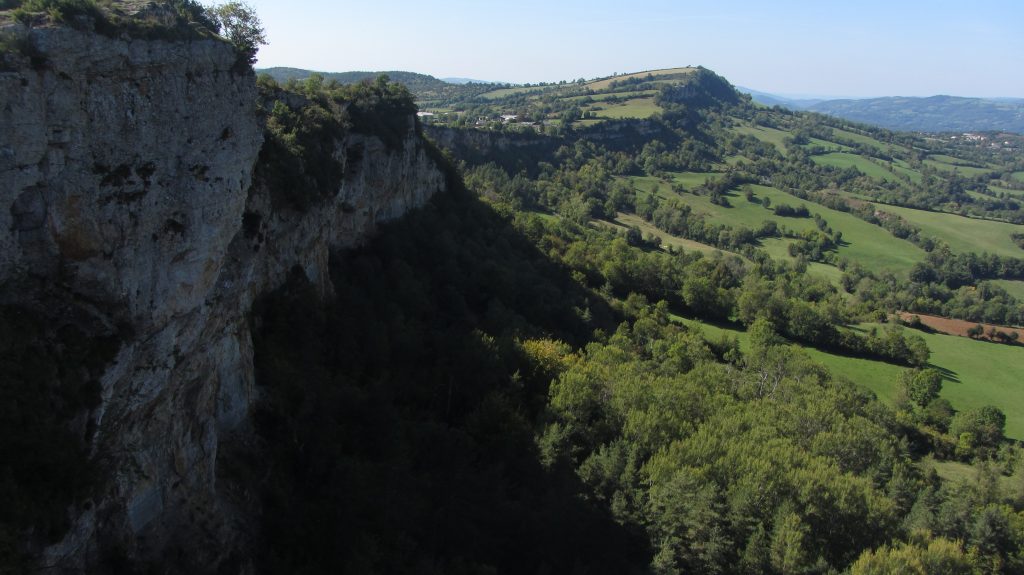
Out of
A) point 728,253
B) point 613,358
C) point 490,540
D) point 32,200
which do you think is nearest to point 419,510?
point 490,540

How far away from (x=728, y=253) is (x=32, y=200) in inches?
4377

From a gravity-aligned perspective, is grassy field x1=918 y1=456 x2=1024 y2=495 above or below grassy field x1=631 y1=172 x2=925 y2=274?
below

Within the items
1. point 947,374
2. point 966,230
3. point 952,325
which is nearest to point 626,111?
point 966,230

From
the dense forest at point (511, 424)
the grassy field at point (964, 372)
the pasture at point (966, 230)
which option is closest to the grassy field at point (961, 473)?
the dense forest at point (511, 424)

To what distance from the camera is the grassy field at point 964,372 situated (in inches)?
2530

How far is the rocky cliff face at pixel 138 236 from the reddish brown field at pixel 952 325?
3922 inches

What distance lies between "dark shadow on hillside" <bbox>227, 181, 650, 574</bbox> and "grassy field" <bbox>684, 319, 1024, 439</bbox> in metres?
40.7

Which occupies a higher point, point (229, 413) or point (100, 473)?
point (100, 473)

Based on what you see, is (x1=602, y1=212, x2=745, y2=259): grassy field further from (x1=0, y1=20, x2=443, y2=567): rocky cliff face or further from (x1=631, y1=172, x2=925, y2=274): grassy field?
(x1=0, y1=20, x2=443, y2=567): rocky cliff face

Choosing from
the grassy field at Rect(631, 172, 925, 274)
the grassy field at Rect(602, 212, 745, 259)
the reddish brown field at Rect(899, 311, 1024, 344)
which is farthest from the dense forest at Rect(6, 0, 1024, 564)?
the grassy field at Rect(631, 172, 925, 274)

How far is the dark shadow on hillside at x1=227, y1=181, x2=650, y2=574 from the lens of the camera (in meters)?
22.1

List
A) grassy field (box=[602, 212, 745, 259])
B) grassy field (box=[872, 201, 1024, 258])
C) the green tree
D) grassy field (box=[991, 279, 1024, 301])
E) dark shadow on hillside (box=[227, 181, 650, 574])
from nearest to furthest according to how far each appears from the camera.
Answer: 1. dark shadow on hillside (box=[227, 181, 650, 574])
2. the green tree
3. grassy field (box=[602, 212, 745, 259])
4. grassy field (box=[991, 279, 1024, 301])
5. grassy field (box=[872, 201, 1024, 258])

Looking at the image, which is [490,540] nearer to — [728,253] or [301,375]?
[301,375]

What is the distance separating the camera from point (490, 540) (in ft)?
84.9
